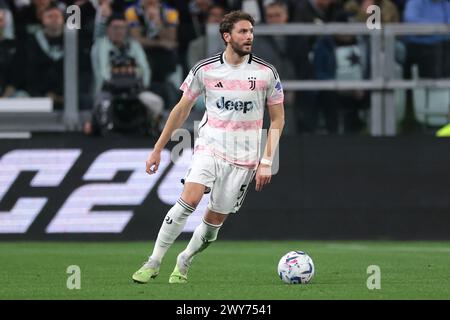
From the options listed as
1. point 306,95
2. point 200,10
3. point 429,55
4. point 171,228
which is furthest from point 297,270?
point 200,10

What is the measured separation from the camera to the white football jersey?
1181cm

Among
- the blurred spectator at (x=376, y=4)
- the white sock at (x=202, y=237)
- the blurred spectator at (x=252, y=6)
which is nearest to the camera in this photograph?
the white sock at (x=202, y=237)

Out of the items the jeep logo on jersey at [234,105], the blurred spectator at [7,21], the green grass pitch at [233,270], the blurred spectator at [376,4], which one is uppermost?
the jeep logo on jersey at [234,105]

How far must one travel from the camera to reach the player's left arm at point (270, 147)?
11758mm

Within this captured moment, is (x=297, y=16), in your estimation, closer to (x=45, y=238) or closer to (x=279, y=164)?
(x=279, y=164)

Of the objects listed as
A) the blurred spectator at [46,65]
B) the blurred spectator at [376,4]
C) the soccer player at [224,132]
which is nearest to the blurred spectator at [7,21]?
the blurred spectator at [46,65]

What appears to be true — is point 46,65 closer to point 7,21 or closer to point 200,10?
point 7,21

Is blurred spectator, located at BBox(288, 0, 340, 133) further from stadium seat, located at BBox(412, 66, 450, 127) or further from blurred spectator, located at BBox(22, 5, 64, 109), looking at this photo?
blurred spectator, located at BBox(22, 5, 64, 109)

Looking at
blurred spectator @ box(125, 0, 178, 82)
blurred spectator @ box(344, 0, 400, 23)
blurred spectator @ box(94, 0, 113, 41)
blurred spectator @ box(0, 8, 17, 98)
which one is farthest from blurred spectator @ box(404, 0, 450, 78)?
blurred spectator @ box(0, 8, 17, 98)

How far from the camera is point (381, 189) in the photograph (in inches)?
715

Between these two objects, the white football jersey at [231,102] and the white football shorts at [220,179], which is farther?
the white football jersey at [231,102]

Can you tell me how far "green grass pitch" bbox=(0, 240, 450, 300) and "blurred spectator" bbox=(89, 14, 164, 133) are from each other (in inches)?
78.8

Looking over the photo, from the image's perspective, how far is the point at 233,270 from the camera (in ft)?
44.2

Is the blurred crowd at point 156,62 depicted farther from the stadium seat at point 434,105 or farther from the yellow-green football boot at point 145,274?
the yellow-green football boot at point 145,274
